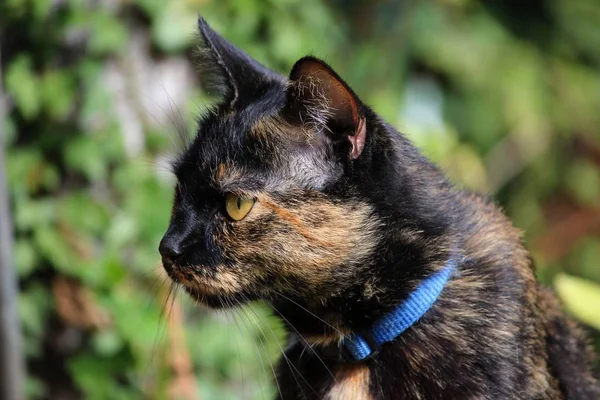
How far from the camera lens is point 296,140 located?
7.02 feet

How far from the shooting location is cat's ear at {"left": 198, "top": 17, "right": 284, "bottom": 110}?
7.61 ft

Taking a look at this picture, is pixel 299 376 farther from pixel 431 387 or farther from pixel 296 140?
pixel 296 140

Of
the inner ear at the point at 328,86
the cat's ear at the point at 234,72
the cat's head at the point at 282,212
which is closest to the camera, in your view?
the inner ear at the point at 328,86

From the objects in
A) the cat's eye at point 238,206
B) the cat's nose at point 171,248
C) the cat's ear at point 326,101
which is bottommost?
the cat's nose at point 171,248

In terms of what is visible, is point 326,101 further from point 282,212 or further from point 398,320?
point 398,320

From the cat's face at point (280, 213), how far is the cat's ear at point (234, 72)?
0.17m

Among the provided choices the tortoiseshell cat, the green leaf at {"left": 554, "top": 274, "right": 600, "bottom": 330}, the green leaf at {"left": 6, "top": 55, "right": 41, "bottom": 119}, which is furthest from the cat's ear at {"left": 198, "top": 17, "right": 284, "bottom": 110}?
the green leaf at {"left": 6, "top": 55, "right": 41, "bottom": 119}

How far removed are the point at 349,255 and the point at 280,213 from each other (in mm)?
195

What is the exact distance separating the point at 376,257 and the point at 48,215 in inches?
74.6

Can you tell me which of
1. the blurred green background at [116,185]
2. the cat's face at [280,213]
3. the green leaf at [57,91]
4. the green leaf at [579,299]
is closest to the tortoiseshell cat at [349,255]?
the cat's face at [280,213]

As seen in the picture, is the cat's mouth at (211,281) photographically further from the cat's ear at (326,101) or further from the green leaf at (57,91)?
the green leaf at (57,91)

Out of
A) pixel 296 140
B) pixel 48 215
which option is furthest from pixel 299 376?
pixel 48 215

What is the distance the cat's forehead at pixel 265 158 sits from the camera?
2.09m

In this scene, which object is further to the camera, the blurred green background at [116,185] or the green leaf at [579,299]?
the blurred green background at [116,185]
